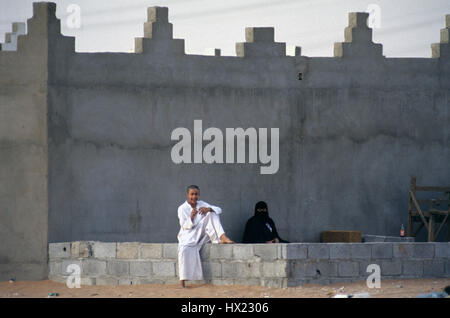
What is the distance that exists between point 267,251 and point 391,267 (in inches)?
73.4

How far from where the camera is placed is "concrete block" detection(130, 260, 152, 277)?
16.8 m

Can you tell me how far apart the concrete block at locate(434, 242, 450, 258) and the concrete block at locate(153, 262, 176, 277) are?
155 inches

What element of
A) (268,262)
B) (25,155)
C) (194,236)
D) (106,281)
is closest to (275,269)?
(268,262)

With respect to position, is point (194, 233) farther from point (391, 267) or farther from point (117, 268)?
point (391, 267)

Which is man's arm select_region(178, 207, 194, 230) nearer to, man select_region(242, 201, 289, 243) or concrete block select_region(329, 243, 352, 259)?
man select_region(242, 201, 289, 243)

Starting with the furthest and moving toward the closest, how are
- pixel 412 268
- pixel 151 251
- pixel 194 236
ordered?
pixel 151 251, pixel 194 236, pixel 412 268

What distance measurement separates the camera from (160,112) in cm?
1850

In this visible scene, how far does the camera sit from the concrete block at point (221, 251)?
53.6ft

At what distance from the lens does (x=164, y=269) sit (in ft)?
55.0
